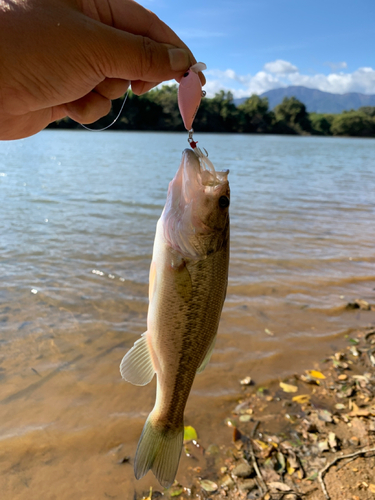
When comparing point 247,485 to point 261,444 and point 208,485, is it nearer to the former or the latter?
point 208,485

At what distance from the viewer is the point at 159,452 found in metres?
2.23

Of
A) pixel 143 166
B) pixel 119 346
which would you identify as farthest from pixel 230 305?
pixel 143 166

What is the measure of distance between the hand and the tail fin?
6.98ft

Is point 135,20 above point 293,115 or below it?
below

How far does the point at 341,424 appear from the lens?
356 cm

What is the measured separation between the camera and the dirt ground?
2902mm

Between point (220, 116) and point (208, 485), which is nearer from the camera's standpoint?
point (208, 485)

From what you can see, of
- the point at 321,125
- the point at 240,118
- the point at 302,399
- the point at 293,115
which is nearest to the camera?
the point at 302,399

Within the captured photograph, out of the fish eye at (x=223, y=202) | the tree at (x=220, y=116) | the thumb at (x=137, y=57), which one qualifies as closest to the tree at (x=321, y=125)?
the tree at (x=220, y=116)

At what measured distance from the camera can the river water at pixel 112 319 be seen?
11.0 ft

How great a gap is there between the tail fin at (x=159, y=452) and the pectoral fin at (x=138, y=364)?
0.28 m

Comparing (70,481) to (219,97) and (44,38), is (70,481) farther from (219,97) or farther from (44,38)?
(219,97)

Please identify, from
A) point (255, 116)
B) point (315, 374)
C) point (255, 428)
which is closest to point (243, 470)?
point (255, 428)

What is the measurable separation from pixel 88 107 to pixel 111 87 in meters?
0.23
